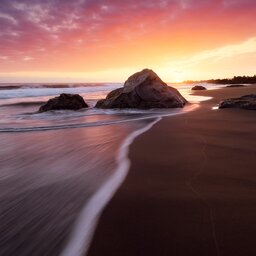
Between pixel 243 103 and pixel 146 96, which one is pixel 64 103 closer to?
pixel 146 96

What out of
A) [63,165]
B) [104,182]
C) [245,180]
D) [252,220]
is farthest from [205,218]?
[63,165]

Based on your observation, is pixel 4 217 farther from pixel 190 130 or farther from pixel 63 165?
pixel 190 130

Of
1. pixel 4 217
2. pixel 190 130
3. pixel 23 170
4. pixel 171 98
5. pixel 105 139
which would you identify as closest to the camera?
pixel 4 217

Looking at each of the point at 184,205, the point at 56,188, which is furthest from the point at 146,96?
the point at 184,205

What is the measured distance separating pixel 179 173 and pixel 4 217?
5.14 feet

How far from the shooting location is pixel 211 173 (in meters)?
3.00

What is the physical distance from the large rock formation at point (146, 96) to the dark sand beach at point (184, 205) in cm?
684

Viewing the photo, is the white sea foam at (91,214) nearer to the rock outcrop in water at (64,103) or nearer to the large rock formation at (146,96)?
the large rock formation at (146,96)

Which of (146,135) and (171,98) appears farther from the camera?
(171,98)

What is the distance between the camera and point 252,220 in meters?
2.03

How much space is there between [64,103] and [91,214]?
9.53m

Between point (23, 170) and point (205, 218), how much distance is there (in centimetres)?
212

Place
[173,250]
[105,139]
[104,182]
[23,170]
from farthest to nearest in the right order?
[105,139] → [23,170] → [104,182] → [173,250]

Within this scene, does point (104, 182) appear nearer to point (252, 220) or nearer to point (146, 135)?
point (252, 220)
